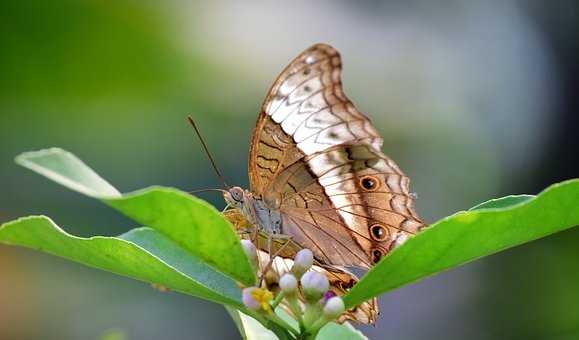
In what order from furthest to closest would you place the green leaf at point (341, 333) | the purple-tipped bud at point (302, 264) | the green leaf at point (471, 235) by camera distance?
the green leaf at point (341, 333), the purple-tipped bud at point (302, 264), the green leaf at point (471, 235)

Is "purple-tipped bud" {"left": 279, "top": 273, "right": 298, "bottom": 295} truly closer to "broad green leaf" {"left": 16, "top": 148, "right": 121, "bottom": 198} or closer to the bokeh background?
"broad green leaf" {"left": 16, "top": 148, "right": 121, "bottom": 198}

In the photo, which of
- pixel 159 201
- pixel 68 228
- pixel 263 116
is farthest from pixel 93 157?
pixel 159 201

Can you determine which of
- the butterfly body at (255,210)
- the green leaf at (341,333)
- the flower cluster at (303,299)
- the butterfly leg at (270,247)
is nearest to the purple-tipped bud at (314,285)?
the flower cluster at (303,299)

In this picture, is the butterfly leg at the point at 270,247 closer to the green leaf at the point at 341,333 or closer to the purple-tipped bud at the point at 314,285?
the purple-tipped bud at the point at 314,285

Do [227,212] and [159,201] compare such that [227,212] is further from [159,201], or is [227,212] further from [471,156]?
[471,156]

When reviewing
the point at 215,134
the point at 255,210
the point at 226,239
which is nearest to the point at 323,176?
the point at 255,210

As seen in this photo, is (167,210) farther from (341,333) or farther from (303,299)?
(341,333)

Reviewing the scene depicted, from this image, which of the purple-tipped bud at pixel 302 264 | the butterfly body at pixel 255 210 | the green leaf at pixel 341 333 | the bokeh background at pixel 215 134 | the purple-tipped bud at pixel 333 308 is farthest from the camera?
the bokeh background at pixel 215 134
